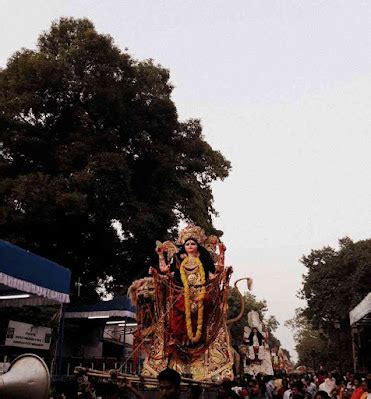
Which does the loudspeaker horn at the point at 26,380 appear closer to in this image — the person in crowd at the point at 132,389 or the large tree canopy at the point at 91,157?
the person in crowd at the point at 132,389

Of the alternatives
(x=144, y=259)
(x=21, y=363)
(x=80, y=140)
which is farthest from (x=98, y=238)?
(x=21, y=363)

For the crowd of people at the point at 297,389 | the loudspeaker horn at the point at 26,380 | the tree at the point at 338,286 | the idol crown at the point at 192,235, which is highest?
the tree at the point at 338,286

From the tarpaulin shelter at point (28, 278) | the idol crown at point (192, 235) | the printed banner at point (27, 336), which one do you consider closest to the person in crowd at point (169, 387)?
the tarpaulin shelter at point (28, 278)

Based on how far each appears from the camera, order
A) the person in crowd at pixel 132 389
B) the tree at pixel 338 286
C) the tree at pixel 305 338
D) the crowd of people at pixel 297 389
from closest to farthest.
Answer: the person in crowd at pixel 132 389 < the crowd of people at pixel 297 389 < the tree at pixel 338 286 < the tree at pixel 305 338

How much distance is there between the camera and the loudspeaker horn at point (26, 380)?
Answer: 3.05 meters

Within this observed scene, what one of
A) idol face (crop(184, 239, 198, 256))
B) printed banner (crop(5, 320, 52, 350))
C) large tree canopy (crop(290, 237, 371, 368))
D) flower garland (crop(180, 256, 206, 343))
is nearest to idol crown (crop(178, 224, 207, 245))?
idol face (crop(184, 239, 198, 256))

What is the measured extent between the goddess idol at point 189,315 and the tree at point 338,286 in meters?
23.0

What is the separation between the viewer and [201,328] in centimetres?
1377

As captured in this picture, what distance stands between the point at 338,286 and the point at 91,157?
22.2m

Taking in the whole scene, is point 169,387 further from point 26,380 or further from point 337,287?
point 337,287

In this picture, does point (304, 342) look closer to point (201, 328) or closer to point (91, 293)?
point (91, 293)

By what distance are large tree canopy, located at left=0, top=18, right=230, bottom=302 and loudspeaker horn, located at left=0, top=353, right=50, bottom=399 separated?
18523 millimetres

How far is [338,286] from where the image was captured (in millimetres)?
36781

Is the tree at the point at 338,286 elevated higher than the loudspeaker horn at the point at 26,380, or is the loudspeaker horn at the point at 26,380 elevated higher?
the tree at the point at 338,286
